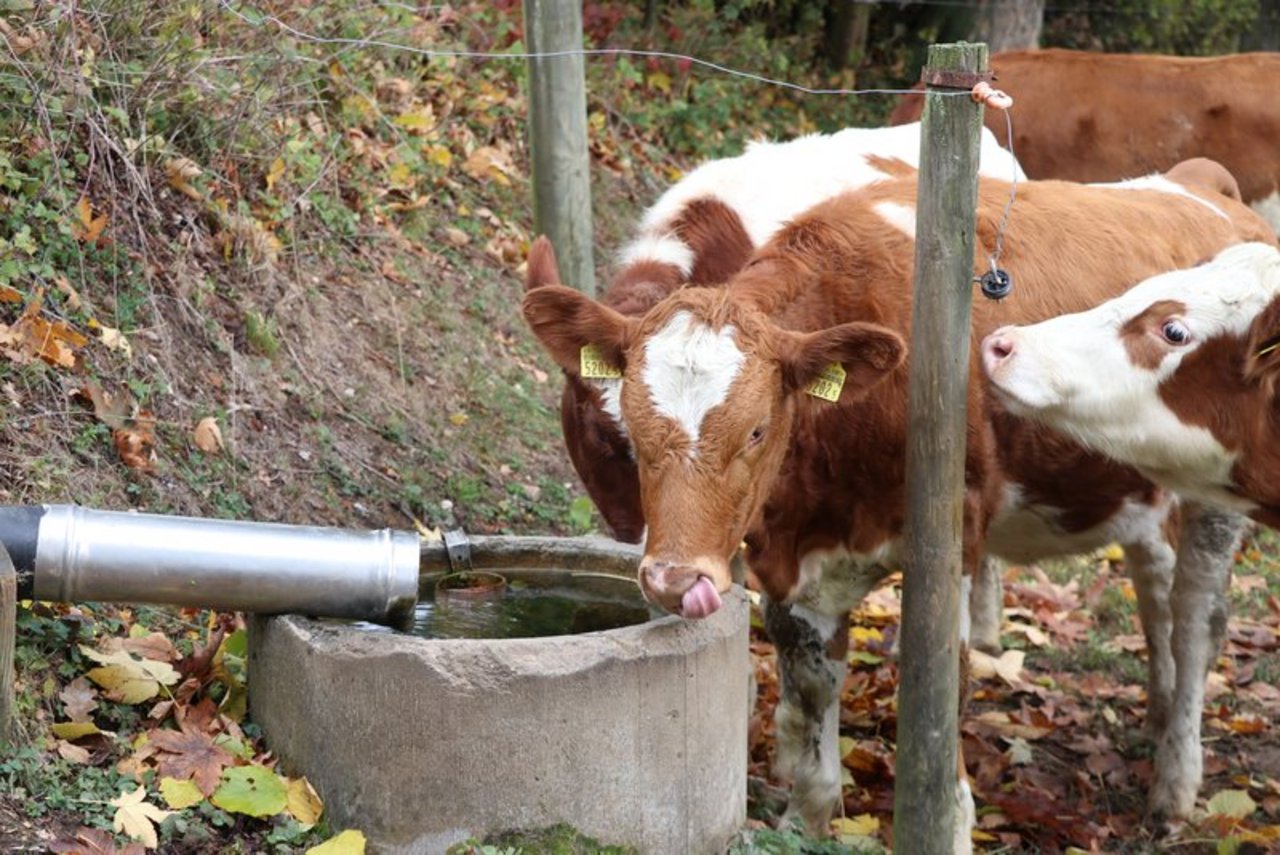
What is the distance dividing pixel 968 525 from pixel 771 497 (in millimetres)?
591

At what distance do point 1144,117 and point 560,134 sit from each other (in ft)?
17.7

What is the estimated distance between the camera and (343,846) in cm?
421

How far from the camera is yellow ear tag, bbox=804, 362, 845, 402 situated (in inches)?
180

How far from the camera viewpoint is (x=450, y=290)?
350 inches

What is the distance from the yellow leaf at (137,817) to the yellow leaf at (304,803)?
0.30 meters

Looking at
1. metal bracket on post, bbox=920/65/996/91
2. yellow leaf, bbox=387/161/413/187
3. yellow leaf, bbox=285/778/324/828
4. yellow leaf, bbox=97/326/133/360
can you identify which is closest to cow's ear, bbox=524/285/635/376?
metal bracket on post, bbox=920/65/996/91

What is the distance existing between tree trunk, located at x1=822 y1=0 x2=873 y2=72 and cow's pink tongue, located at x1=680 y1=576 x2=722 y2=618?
457 inches

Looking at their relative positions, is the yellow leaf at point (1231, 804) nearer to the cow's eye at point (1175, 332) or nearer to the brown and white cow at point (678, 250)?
the cow's eye at point (1175, 332)

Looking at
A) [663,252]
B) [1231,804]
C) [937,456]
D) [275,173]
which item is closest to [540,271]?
[663,252]

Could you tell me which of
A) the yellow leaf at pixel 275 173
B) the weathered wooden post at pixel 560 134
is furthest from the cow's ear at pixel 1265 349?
the yellow leaf at pixel 275 173

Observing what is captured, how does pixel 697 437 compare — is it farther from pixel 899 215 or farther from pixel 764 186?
pixel 764 186

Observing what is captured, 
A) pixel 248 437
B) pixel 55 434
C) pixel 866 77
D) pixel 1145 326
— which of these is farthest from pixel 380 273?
pixel 866 77

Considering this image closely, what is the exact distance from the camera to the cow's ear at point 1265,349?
478 cm

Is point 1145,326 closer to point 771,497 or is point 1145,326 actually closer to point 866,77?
point 771,497
